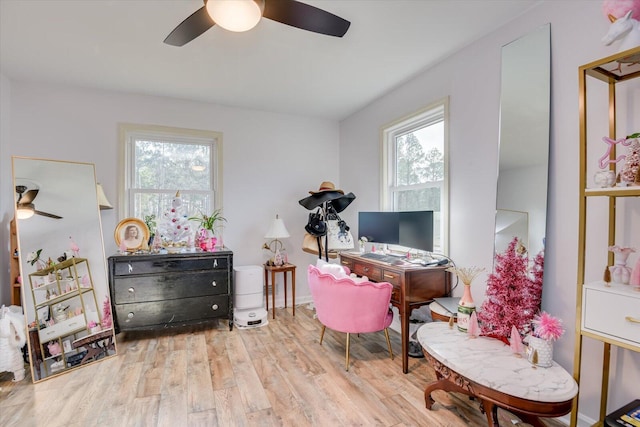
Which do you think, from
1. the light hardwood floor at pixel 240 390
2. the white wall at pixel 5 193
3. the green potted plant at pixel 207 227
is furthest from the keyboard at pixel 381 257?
the white wall at pixel 5 193

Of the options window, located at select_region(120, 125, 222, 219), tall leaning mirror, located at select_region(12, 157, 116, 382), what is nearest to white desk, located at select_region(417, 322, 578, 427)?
tall leaning mirror, located at select_region(12, 157, 116, 382)

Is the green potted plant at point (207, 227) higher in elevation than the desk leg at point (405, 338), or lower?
higher

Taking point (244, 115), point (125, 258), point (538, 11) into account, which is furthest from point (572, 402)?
point (244, 115)

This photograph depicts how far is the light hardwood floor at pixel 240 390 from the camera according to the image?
6.13 feet

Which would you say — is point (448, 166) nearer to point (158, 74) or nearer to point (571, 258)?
point (571, 258)

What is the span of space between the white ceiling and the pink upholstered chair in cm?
186

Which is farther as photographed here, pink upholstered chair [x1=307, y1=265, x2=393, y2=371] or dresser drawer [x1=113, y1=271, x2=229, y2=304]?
dresser drawer [x1=113, y1=271, x2=229, y2=304]

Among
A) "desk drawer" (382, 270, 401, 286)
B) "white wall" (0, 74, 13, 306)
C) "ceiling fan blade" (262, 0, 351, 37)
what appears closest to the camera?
"ceiling fan blade" (262, 0, 351, 37)

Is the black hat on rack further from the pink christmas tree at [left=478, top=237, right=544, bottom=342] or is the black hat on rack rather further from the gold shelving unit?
the gold shelving unit

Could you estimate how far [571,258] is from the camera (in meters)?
1.83

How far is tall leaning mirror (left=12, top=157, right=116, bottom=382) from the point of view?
2408mm

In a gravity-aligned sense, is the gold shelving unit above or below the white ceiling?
below

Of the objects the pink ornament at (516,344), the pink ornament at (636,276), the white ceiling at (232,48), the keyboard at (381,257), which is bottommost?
the pink ornament at (516,344)

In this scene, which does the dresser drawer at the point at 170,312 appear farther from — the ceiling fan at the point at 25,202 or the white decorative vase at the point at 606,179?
the white decorative vase at the point at 606,179
